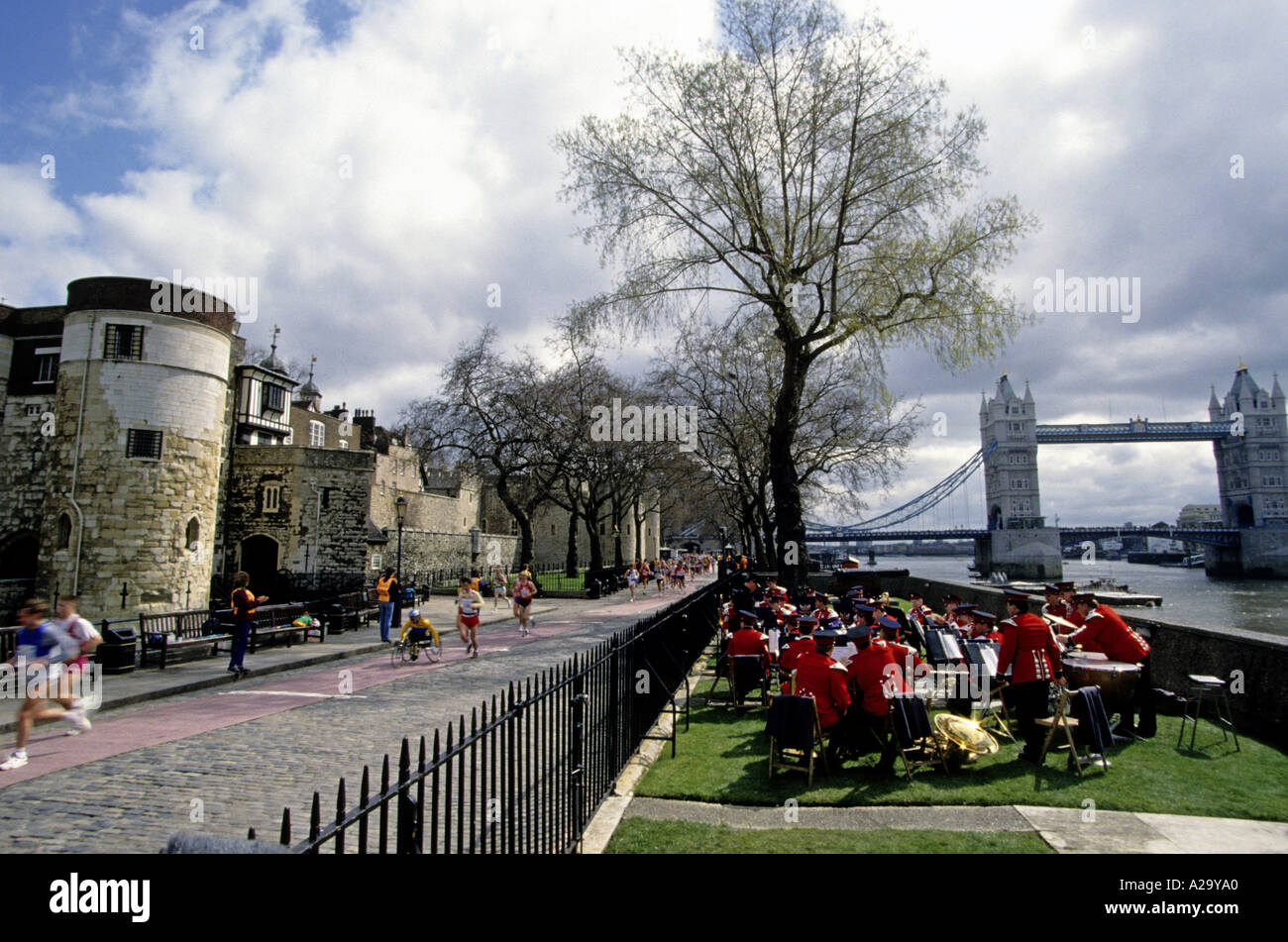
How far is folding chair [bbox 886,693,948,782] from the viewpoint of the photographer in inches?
267

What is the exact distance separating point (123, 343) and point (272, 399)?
18.3m

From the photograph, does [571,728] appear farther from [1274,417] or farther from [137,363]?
[1274,417]

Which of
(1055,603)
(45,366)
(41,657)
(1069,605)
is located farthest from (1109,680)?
(45,366)

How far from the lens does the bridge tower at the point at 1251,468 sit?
102 meters

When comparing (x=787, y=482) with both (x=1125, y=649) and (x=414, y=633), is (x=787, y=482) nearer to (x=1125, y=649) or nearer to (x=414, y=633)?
(x=414, y=633)

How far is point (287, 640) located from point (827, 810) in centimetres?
1566

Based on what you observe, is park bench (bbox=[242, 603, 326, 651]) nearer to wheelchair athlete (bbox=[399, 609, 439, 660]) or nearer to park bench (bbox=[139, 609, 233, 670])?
park bench (bbox=[139, 609, 233, 670])

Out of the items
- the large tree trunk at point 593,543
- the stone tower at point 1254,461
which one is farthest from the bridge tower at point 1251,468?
the large tree trunk at point 593,543

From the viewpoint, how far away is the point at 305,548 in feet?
114

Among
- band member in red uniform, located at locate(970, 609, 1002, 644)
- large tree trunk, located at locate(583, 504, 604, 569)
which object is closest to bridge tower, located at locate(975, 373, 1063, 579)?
large tree trunk, located at locate(583, 504, 604, 569)

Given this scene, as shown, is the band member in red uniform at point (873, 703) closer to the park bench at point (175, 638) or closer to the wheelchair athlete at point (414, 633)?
the wheelchair athlete at point (414, 633)

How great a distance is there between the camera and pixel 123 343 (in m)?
27.4

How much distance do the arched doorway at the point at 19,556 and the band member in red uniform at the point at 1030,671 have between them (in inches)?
1513
